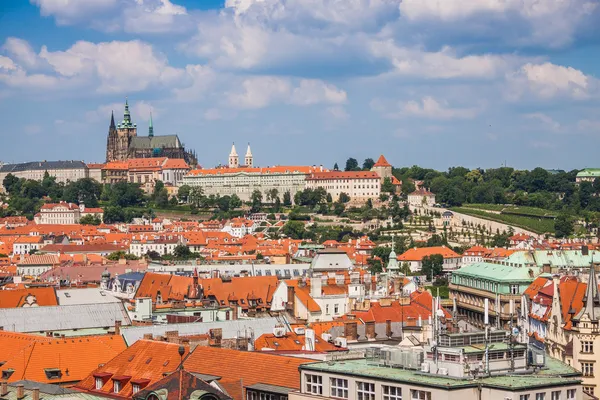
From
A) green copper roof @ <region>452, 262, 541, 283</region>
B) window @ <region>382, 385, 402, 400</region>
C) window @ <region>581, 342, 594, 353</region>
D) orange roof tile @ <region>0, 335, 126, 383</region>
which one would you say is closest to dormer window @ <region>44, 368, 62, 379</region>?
orange roof tile @ <region>0, 335, 126, 383</region>

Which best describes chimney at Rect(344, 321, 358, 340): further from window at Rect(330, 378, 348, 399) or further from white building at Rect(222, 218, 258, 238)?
white building at Rect(222, 218, 258, 238)

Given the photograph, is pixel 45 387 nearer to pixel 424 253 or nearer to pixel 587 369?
pixel 587 369

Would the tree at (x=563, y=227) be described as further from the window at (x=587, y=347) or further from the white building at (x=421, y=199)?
the window at (x=587, y=347)

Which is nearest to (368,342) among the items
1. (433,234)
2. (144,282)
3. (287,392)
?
(287,392)

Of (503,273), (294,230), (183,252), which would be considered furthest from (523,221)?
(503,273)

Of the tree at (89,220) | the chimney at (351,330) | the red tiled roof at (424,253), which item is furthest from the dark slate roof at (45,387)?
the tree at (89,220)
